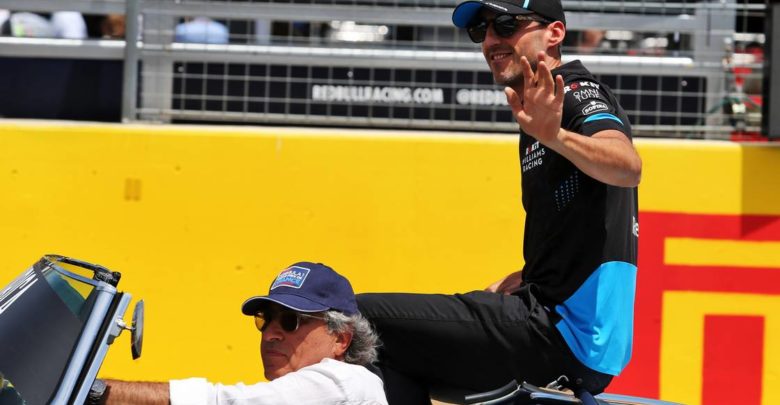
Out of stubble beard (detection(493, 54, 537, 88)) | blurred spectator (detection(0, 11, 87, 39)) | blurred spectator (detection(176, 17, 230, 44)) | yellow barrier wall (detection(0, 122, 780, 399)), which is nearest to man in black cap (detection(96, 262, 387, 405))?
stubble beard (detection(493, 54, 537, 88))

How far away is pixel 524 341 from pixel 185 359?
2541mm

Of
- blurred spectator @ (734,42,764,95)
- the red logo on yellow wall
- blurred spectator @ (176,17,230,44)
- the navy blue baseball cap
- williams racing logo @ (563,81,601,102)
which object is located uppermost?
blurred spectator @ (176,17,230,44)

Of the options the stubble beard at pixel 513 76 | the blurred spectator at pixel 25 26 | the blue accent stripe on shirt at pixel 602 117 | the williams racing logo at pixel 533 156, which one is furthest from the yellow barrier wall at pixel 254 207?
the blue accent stripe on shirt at pixel 602 117

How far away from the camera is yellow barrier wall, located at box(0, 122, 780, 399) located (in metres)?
5.23

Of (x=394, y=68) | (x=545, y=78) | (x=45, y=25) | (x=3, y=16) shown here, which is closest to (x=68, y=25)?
(x=45, y=25)

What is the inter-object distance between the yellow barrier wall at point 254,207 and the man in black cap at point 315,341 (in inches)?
87.5

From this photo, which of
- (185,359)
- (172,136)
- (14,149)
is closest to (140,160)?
(172,136)

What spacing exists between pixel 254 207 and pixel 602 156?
272 centimetres

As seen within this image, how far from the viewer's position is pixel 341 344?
2953 millimetres

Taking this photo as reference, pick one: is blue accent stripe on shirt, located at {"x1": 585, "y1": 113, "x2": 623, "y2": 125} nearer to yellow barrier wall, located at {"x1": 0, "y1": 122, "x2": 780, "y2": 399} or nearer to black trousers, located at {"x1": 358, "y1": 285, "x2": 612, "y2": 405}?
black trousers, located at {"x1": 358, "y1": 285, "x2": 612, "y2": 405}

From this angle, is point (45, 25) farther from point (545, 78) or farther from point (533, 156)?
point (545, 78)

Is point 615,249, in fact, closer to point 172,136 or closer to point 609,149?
point 609,149

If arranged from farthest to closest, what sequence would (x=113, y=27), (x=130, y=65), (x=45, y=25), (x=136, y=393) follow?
(x=45, y=25) < (x=113, y=27) < (x=130, y=65) < (x=136, y=393)

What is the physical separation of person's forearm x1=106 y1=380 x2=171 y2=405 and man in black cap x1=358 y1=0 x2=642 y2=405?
0.74 meters
